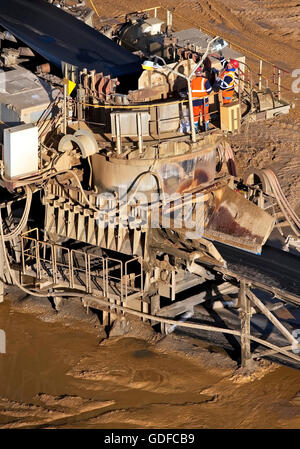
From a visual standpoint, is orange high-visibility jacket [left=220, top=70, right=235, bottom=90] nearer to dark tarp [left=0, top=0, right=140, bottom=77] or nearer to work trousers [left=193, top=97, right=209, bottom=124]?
work trousers [left=193, top=97, right=209, bottom=124]

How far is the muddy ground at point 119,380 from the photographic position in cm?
3027

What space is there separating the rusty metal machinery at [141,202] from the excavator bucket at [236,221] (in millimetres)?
28

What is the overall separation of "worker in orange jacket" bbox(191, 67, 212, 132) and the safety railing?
4.20 metres

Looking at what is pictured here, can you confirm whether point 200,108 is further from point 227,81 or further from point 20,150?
point 20,150

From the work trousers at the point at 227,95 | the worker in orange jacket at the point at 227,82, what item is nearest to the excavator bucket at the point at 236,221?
the work trousers at the point at 227,95

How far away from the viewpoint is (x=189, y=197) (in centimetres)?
3306

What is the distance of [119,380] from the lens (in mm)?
31938

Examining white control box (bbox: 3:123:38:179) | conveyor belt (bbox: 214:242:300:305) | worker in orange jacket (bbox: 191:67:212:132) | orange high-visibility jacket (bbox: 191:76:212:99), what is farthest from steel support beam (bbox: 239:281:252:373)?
white control box (bbox: 3:123:38:179)

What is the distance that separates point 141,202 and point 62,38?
7.90 m

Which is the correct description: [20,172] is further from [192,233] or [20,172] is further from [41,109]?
[192,233]

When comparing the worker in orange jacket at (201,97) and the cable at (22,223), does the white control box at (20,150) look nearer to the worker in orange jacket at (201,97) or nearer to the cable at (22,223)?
the cable at (22,223)

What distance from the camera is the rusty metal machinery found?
3194 cm

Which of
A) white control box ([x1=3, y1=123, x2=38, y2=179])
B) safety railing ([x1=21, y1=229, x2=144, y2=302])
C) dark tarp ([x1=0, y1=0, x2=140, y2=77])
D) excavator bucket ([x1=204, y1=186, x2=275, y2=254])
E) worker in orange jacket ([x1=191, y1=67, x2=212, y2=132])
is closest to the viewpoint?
white control box ([x1=3, y1=123, x2=38, y2=179])

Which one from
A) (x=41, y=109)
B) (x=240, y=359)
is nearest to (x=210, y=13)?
(x=41, y=109)
